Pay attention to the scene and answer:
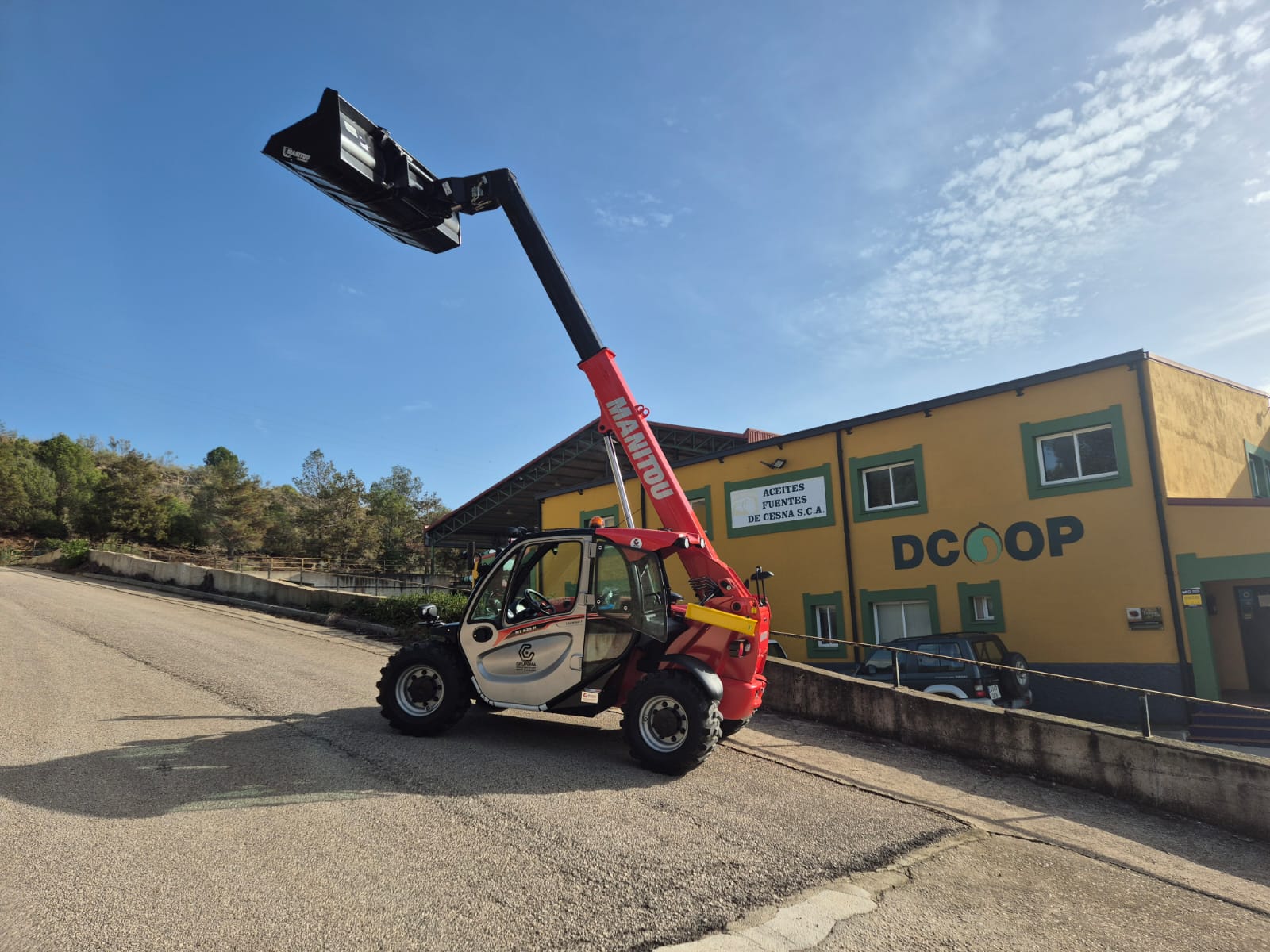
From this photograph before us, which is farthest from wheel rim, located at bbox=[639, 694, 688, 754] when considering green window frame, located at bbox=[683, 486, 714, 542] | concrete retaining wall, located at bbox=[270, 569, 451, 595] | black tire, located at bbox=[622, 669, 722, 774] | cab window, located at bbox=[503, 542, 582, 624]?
concrete retaining wall, located at bbox=[270, 569, 451, 595]

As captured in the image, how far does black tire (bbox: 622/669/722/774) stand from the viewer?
6211 mm

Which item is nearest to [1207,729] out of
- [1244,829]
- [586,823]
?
[1244,829]

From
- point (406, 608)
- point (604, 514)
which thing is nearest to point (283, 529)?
point (604, 514)

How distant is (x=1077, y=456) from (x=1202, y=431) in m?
2.68

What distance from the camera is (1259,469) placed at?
15.9 m

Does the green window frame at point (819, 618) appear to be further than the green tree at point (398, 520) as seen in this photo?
No

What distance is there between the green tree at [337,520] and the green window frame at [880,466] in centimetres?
4251

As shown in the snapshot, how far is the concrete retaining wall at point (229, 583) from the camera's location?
1825cm

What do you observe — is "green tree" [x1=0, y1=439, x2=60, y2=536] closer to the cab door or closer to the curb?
the curb

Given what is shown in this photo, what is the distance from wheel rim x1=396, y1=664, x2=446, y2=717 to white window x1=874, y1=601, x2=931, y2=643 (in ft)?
33.6

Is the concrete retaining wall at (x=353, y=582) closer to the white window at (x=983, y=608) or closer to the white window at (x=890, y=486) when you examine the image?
the white window at (x=890, y=486)

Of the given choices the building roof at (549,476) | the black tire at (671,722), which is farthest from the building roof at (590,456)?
the black tire at (671,722)

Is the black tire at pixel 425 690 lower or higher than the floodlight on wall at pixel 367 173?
lower

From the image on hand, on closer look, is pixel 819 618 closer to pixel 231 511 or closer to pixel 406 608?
pixel 406 608
